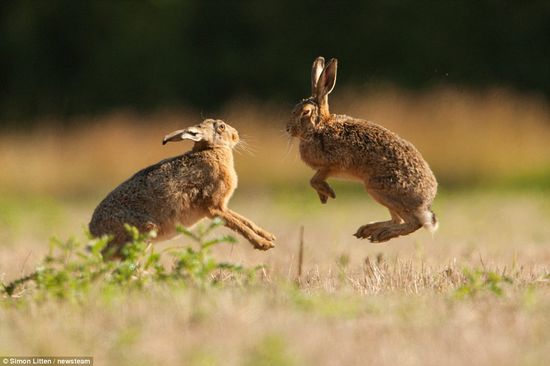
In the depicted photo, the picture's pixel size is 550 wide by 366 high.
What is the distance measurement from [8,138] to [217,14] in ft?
41.7

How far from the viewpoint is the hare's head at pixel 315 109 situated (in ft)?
24.7

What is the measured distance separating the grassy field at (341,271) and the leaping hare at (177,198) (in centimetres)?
53

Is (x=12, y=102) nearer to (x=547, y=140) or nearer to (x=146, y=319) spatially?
(x=547, y=140)

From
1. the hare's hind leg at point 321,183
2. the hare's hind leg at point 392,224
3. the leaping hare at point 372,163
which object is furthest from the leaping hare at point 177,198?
the hare's hind leg at point 392,224

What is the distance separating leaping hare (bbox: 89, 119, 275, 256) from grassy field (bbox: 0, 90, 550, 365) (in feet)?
1.74

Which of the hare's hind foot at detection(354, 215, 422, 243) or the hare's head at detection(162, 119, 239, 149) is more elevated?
the hare's head at detection(162, 119, 239, 149)

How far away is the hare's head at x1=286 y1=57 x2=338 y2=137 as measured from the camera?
24.7 ft

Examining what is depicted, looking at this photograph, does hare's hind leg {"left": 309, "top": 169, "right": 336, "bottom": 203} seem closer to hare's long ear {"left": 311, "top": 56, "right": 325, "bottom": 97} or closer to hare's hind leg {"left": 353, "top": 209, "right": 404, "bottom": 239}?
hare's hind leg {"left": 353, "top": 209, "right": 404, "bottom": 239}

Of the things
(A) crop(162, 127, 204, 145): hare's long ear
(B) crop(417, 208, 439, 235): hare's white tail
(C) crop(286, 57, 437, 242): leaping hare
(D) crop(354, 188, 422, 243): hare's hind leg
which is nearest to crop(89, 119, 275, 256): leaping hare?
(A) crop(162, 127, 204, 145): hare's long ear

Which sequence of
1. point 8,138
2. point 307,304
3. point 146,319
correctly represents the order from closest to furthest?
point 146,319
point 307,304
point 8,138

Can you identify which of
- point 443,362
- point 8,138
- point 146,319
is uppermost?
point 8,138

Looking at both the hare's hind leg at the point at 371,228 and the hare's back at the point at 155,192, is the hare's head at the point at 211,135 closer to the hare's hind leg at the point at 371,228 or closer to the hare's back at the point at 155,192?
the hare's back at the point at 155,192

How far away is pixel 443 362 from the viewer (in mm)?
4102

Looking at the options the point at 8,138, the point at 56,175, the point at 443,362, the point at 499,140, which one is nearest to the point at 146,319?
the point at 443,362
